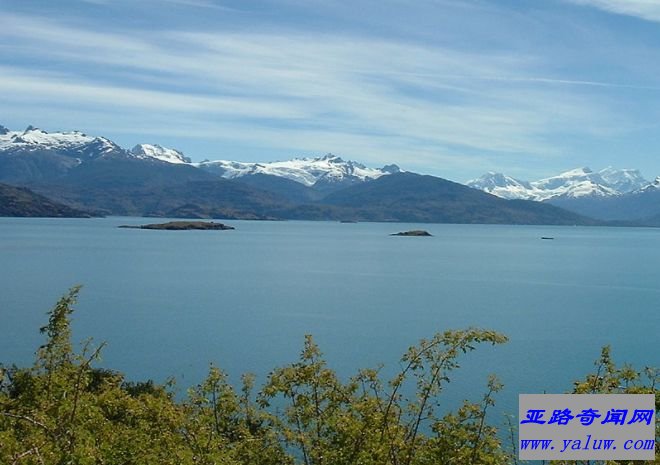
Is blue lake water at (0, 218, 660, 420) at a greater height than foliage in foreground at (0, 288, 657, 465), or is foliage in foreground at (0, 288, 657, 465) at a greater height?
foliage in foreground at (0, 288, 657, 465)

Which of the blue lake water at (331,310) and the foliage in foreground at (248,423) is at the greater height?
the foliage in foreground at (248,423)

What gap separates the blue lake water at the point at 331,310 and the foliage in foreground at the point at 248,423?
56.7 feet

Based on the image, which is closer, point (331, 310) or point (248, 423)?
point (248, 423)

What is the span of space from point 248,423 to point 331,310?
46.1 metres

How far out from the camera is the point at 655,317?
63.2 meters

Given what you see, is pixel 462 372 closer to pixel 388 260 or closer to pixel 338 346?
pixel 338 346

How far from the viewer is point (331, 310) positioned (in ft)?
207

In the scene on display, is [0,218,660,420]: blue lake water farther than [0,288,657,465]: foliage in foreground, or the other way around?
[0,218,660,420]: blue lake water

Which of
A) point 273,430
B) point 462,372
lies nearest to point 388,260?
point 462,372

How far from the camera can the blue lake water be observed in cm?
4150

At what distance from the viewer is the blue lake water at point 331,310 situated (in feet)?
136

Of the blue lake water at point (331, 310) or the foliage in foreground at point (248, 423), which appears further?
the blue lake water at point (331, 310)

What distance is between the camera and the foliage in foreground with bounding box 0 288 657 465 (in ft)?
38.4

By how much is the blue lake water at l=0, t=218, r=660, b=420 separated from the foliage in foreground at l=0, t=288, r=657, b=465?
56.7 ft
